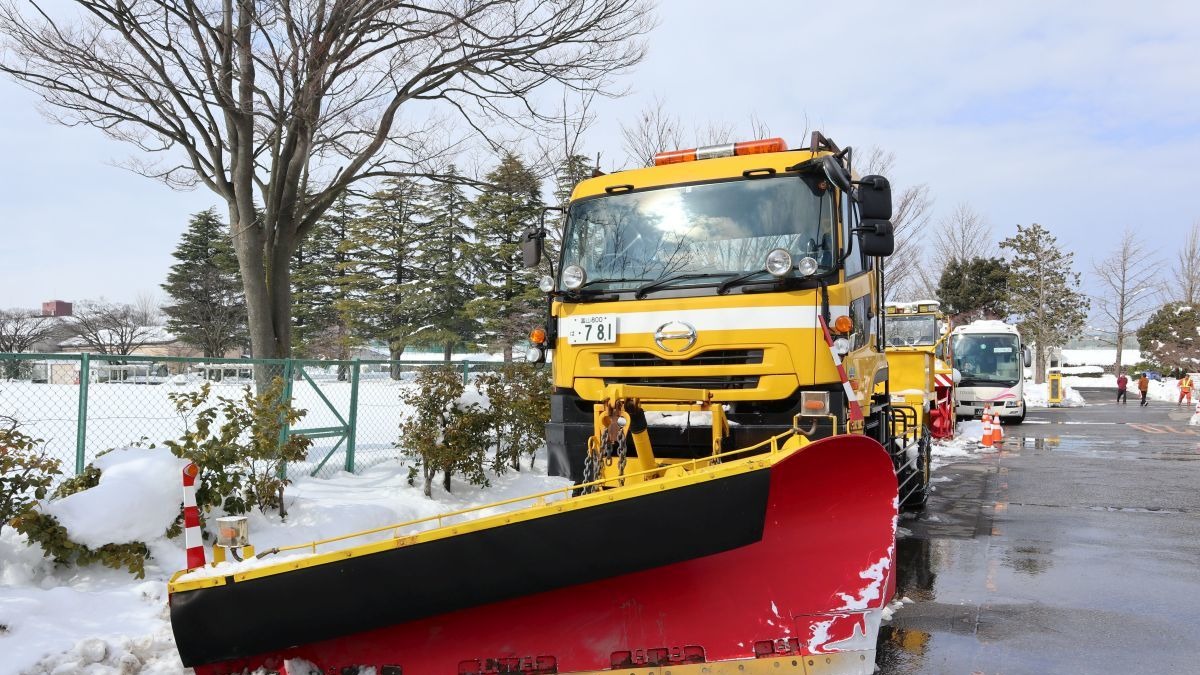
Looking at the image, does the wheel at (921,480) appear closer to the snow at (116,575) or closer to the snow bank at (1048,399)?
the snow at (116,575)

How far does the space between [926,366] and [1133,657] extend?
403 inches

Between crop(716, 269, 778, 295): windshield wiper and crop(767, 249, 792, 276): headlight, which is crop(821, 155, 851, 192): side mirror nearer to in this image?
crop(767, 249, 792, 276): headlight

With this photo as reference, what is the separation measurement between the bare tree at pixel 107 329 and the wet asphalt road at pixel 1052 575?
50834 millimetres

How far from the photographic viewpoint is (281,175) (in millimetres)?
13375

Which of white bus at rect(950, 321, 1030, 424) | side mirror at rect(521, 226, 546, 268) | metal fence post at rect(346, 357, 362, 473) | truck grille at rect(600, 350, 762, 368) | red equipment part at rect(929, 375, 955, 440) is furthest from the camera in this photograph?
white bus at rect(950, 321, 1030, 424)

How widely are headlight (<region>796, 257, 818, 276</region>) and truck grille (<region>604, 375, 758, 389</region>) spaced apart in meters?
0.74

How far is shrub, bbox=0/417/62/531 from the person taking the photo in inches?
216

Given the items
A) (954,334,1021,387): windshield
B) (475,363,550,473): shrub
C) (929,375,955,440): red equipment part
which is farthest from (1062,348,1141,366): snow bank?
(475,363,550,473): shrub

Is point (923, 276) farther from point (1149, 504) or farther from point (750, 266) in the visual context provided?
point (750, 266)

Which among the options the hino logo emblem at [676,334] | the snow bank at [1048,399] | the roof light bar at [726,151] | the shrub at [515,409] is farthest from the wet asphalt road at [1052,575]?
the snow bank at [1048,399]

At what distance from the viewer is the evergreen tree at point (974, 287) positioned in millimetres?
51406

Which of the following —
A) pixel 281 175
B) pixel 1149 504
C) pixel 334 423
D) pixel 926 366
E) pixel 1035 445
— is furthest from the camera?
pixel 1035 445

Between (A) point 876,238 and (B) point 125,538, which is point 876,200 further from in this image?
(B) point 125,538

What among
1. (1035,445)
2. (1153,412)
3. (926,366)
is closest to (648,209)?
(926,366)
